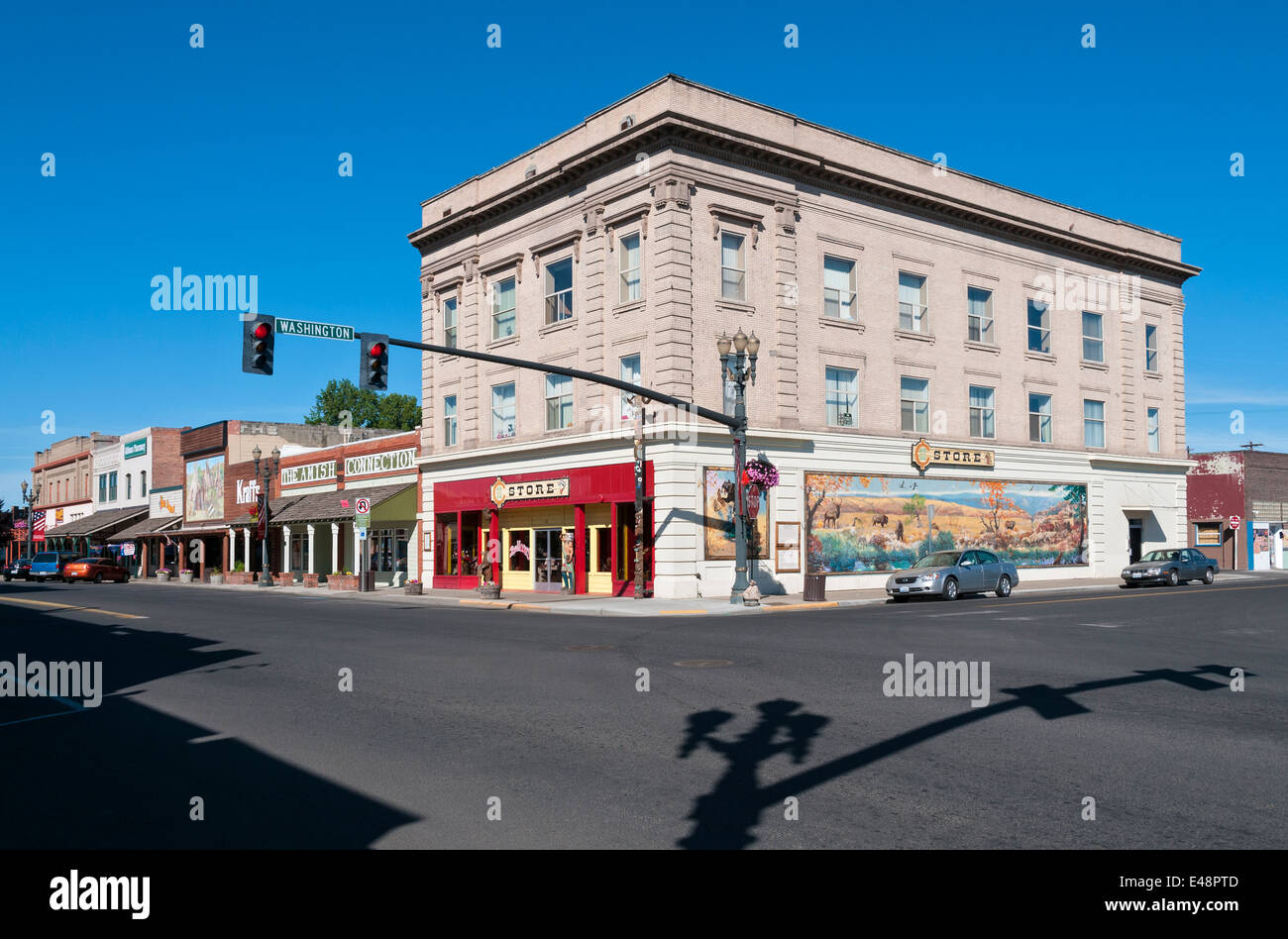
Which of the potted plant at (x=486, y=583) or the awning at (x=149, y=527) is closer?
the potted plant at (x=486, y=583)

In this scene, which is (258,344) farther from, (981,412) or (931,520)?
(981,412)

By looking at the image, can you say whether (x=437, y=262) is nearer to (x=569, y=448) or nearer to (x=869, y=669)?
(x=569, y=448)

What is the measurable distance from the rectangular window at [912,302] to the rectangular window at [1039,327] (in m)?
6.27

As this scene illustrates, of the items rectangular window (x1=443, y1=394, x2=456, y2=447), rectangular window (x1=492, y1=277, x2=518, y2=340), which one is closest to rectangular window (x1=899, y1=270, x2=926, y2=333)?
rectangular window (x1=492, y1=277, x2=518, y2=340)

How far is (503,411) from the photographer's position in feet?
122

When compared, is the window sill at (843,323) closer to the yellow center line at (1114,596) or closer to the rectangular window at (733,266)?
the rectangular window at (733,266)

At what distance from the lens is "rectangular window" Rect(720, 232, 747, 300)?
3136cm

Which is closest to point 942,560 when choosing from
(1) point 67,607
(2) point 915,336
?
(2) point 915,336

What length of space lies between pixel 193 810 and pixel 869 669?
8473 millimetres

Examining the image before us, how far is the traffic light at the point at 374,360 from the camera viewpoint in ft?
62.3

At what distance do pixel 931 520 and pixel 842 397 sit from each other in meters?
5.84

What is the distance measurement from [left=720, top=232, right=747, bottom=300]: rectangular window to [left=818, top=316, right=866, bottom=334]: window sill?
3.43 m

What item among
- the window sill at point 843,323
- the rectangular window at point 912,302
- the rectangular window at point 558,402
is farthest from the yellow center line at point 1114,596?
the rectangular window at point 558,402
